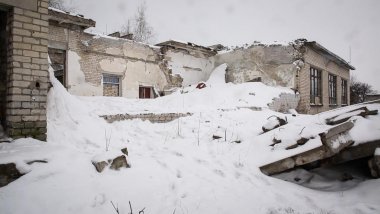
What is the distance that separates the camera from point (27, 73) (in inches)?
155

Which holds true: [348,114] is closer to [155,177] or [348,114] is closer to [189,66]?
[155,177]

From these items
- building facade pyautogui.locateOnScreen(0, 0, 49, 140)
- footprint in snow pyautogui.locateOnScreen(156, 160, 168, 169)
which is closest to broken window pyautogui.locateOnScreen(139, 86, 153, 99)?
building facade pyautogui.locateOnScreen(0, 0, 49, 140)

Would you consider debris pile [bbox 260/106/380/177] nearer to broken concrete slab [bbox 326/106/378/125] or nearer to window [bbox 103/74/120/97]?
broken concrete slab [bbox 326/106/378/125]

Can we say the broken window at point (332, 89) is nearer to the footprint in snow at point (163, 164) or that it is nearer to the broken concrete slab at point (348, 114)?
the broken concrete slab at point (348, 114)

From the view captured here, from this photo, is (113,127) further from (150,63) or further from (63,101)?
(150,63)

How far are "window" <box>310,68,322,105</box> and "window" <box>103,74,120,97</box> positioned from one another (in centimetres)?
1127

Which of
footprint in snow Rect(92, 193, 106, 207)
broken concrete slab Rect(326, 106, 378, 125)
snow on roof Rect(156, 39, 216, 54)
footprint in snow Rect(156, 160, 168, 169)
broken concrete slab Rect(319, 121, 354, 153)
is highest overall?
snow on roof Rect(156, 39, 216, 54)

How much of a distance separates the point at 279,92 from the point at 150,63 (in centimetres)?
677

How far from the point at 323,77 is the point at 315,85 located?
122 cm

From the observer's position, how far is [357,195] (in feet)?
11.6

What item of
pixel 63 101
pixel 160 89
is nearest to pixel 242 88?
pixel 160 89

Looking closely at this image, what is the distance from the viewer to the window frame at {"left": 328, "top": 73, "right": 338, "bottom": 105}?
19.1m

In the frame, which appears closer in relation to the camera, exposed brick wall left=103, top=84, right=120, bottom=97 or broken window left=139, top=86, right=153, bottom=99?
exposed brick wall left=103, top=84, right=120, bottom=97

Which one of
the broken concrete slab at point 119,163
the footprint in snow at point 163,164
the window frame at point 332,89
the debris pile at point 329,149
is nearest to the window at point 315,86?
the window frame at point 332,89
